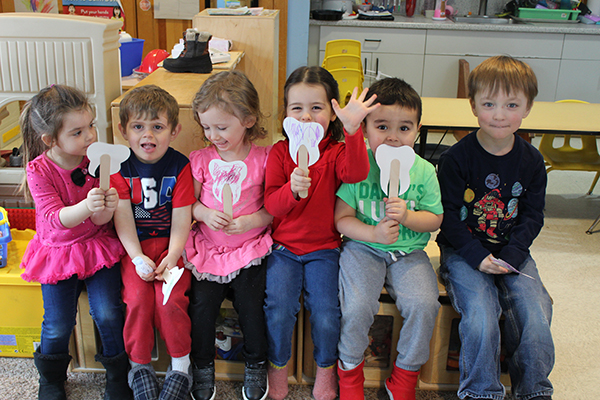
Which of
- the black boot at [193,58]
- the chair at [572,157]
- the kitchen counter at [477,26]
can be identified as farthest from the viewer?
the kitchen counter at [477,26]

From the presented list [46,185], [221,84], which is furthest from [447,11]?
[46,185]

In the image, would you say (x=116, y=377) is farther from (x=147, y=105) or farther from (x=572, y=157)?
(x=572, y=157)

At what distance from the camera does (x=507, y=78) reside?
155 centimetres

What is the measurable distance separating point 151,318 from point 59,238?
1.15ft

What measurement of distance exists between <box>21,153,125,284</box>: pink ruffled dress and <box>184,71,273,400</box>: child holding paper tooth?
0.89ft

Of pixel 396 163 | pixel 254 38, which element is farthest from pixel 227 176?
pixel 254 38

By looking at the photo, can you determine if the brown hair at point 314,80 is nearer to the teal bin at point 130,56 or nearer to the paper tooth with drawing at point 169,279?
the paper tooth with drawing at point 169,279

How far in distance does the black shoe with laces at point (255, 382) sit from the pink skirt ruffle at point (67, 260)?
0.52 metres

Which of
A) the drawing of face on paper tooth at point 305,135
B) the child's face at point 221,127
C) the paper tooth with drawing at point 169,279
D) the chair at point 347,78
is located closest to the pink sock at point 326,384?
the paper tooth with drawing at point 169,279

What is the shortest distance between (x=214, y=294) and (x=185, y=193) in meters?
0.32

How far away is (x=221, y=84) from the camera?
62.4 inches

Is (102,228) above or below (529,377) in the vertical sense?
above

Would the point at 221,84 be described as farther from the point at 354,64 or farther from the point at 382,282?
the point at 354,64

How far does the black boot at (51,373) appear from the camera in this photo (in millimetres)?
1513
